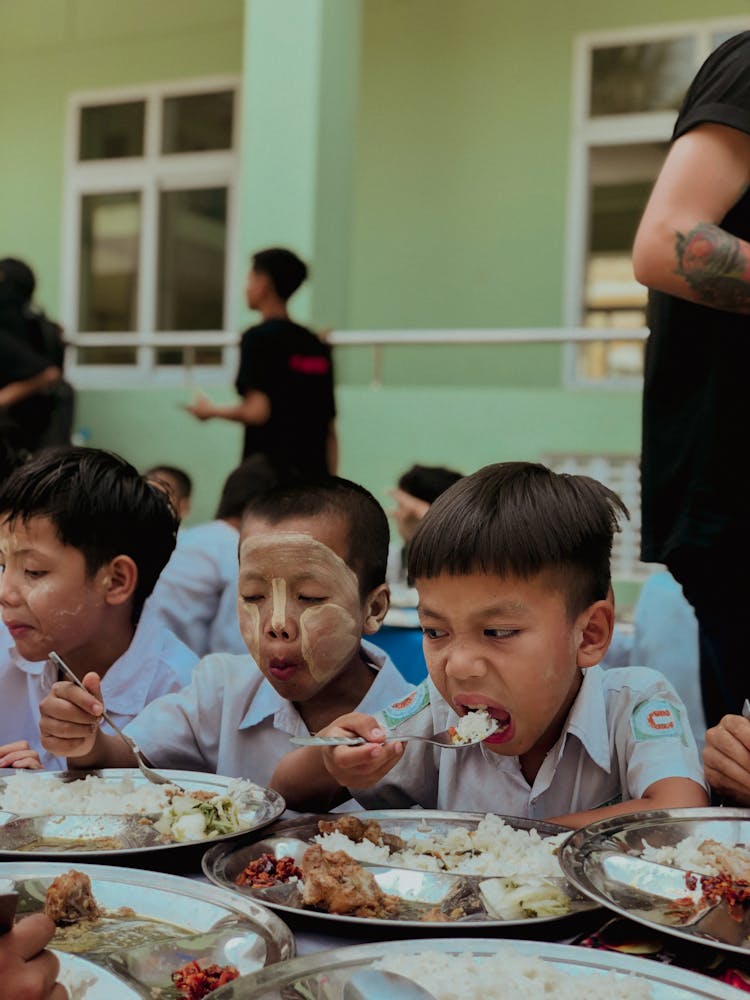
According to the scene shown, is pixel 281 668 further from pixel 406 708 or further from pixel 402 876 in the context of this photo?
pixel 402 876

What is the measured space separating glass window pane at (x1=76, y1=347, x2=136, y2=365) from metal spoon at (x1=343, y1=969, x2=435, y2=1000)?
844 cm

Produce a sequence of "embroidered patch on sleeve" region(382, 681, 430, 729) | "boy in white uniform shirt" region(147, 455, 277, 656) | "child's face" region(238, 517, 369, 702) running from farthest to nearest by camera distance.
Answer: "boy in white uniform shirt" region(147, 455, 277, 656) → "child's face" region(238, 517, 369, 702) → "embroidered patch on sleeve" region(382, 681, 430, 729)

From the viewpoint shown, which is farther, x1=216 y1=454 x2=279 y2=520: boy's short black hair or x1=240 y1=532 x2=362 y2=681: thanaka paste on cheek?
x1=216 y1=454 x2=279 y2=520: boy's short black hair

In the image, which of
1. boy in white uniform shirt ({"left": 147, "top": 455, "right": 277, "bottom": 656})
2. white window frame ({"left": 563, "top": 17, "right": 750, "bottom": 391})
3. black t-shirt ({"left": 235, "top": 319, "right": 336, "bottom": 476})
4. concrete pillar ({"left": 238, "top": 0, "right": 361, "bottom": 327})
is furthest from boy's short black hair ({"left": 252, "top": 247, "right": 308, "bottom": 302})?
white window frame ({"left": 563, "top": 17, "right": 750, "bottom": 391})

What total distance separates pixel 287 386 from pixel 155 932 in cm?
386

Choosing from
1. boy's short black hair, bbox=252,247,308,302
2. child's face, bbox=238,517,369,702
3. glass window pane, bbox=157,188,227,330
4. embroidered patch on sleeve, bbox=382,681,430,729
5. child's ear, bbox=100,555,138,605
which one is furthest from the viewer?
glass window pane, bbox=157,188,227,330

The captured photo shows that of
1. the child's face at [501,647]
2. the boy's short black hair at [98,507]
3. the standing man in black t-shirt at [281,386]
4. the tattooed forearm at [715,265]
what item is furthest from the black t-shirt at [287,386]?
the child's face at [501,647]

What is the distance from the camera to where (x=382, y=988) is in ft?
3.03

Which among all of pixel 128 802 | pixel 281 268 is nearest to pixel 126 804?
pixel 128 802

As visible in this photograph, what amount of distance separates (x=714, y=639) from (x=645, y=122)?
644 centimetres

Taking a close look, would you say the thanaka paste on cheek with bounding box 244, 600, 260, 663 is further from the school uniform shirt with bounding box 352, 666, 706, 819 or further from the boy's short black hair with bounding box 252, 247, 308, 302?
the boy's short black hair with bounding box 252, 247, 308, 302

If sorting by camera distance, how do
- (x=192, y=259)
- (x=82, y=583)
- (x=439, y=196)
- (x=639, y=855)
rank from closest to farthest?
(x=639, y=855) → (x=82, y=583) → (x=439, y=196) → (x=192, y=259)

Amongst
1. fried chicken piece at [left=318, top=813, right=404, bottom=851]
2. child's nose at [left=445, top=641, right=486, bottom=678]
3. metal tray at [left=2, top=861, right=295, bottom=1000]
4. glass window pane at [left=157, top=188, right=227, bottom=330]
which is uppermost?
glass window pane at [left=157, top=188, right=227, bottom=330]

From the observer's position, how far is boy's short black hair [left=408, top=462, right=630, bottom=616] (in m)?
1.63
